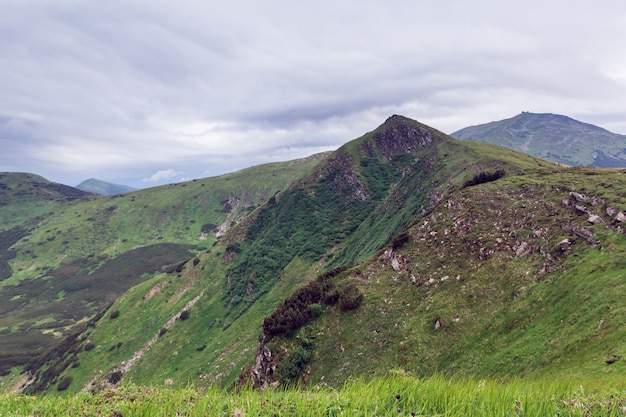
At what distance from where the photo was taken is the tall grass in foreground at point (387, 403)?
543cm

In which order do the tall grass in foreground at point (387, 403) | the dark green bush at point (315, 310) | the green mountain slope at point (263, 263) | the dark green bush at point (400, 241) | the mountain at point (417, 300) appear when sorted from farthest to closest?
the green mountain slope at point (263, 263)
the dark green bush at point (400, 241)
the dark green bush at point (315, 310)
the mountain at point (417, 300)
the tall grass in foreground at point (387, 403)

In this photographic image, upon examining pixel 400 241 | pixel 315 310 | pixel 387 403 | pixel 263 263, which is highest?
pixel 387 403

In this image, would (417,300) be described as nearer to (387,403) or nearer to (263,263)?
(387,403)

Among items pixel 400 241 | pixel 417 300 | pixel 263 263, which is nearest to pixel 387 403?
pixel 417 300

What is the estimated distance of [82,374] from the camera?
7269 cm

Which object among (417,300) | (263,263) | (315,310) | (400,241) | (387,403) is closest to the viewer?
(387,403)

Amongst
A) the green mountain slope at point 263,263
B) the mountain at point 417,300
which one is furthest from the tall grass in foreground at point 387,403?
the green mountain slope at point 263,263

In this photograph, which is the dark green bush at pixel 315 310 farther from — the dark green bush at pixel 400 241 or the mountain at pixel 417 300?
the dark green bush at pixel 400 241

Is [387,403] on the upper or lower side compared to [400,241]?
Result: upper

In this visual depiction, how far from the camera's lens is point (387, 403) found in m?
5.86

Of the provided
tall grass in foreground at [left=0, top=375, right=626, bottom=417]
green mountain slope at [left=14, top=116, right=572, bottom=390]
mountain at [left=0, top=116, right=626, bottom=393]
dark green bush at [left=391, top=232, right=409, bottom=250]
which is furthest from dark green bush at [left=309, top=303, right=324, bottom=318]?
tall grass in foreground at [left=0, top=375, right=626, bottom=417]

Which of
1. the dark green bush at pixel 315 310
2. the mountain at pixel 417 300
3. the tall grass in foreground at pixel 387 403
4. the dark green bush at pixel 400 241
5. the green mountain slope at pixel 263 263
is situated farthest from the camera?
the green mountain slope at pixel 263 263

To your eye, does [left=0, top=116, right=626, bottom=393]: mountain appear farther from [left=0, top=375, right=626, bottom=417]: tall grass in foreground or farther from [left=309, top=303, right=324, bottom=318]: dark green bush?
[left=0, top=375, right=626, bottom=417]: tall grass in foreground

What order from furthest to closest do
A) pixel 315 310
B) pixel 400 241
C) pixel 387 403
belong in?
pixel 400 241
pixel 315 310
pixel 387 403
